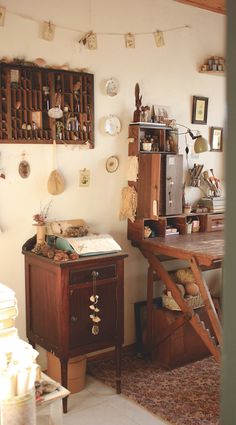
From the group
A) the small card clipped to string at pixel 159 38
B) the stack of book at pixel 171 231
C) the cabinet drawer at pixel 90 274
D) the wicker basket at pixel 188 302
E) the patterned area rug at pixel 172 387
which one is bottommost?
the patterned area rug at pixel 172 387

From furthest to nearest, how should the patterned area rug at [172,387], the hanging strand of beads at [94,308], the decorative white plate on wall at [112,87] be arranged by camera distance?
the decorative white plate on wall at [112,87], the hanging strand of beads at [94,308], the patterned area rug at [172,387]

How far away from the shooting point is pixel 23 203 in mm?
3328

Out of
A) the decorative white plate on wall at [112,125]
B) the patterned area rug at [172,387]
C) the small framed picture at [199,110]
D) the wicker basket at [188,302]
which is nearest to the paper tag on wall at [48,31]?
the decorative white plate on wall at [112,125]

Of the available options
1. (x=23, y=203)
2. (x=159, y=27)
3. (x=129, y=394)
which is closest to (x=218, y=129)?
(x=159, y=27)

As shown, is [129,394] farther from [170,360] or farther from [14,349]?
[14,349]

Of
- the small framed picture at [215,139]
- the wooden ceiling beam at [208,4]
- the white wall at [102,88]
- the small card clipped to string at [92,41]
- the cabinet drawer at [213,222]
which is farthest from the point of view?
the small framed picture at [215,139]

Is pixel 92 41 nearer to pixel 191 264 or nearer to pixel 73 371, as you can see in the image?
pixel 191 264

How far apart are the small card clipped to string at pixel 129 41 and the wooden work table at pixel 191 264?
1.52 meters

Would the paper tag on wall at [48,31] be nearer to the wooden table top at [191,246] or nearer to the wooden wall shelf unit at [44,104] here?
the wooden wall shelf unit at [44,104]

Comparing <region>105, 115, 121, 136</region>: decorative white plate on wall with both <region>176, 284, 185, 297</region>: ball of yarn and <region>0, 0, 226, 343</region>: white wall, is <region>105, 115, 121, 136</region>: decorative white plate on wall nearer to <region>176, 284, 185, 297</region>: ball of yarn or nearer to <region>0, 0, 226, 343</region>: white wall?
<region>0, 0, 226, 343</region>: white wall

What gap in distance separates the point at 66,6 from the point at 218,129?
6.01 feet

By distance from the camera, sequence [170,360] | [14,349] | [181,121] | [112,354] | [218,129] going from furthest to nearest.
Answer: [218,129] → [181,121] → [112,354] → [170,360] → [14,349]

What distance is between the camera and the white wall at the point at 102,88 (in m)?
3.26

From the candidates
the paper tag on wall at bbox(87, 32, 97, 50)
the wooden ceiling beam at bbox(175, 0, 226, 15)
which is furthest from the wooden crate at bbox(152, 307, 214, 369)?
the wooden ceiling beam at bbox(175, 0, 226, 15)
